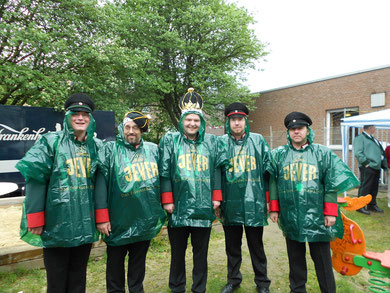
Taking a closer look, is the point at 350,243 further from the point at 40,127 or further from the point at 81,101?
the point at 40,127

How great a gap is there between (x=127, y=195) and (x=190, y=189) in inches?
23.1

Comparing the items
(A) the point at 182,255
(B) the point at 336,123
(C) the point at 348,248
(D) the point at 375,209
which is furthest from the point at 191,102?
(B) the point at 336,123

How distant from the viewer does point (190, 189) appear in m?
2.47

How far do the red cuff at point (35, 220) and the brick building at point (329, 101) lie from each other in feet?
39.9

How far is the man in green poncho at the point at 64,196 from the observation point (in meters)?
1.92

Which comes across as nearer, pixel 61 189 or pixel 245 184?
pixel 61 189

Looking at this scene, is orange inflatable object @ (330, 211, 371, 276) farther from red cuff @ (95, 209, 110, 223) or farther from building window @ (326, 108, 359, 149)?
building window @ (326, 108, 359, 149)

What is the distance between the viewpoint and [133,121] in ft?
7.88

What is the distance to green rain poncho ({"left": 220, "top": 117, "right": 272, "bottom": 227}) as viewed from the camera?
2.69 meters

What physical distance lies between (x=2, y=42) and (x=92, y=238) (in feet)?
28.5

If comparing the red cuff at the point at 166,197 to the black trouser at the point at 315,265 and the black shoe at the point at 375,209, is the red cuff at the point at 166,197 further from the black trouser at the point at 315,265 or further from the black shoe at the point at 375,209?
the black shoe at the point at 375,209

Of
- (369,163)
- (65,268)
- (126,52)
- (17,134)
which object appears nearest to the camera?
(65,268)

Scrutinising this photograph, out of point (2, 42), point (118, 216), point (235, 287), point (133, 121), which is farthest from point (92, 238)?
point (2, 42)

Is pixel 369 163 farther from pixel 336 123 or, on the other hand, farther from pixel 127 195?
pixel 336 123
